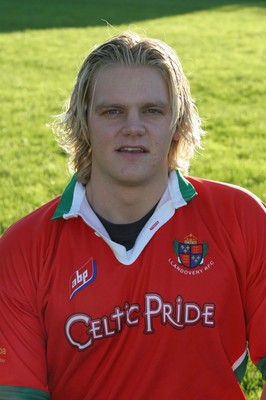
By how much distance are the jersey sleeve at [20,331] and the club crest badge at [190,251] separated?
20.1 inches

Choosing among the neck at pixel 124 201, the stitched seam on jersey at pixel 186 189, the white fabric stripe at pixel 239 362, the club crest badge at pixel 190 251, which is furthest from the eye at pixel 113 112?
the white fabric stripe at pixel 239 362

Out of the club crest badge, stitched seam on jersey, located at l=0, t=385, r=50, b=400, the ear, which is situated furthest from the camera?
the ear

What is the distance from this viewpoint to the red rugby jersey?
295 centimetres

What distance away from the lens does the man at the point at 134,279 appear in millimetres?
2953

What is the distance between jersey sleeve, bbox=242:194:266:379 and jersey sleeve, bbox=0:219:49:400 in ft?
2.42

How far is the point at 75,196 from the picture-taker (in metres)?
3.18

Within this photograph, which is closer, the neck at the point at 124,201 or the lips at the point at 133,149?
the lips at the point at 133,149

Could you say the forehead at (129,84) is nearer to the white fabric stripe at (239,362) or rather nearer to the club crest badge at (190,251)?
the club crest badge at (190,251)

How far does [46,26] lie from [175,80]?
15.5 metres

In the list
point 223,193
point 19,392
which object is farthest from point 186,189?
point 19,392

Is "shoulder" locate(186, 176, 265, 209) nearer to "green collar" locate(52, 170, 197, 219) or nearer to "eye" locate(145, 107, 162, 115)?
"green collar" locate(52, 170, 197, 219)

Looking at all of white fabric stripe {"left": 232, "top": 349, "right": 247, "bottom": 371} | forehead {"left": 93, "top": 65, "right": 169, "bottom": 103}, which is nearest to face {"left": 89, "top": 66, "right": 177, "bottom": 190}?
forehead {"left": 93, "top": 65, "right": 169, "bottom": 103}

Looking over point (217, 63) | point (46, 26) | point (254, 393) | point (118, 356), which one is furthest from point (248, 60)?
point (118, 356)

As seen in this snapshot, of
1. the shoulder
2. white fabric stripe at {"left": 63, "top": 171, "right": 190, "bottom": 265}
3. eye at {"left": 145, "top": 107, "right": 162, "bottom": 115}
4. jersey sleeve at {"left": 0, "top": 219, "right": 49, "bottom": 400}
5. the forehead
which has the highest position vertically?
the forehead
